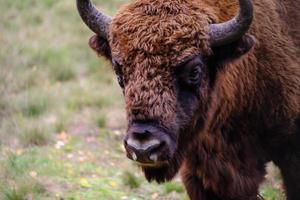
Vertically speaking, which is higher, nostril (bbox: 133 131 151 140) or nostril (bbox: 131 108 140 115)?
nostril (bbox: 131 108 140 115)

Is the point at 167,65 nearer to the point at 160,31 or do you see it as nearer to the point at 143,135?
the point at 160,31

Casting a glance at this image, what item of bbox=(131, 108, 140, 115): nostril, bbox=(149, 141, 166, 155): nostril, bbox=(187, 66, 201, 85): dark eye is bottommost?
bbox=(149, 141, 166, 155): nostril

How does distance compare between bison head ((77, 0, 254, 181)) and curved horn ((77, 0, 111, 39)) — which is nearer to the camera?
bison head ((77, 0, 254, 181))

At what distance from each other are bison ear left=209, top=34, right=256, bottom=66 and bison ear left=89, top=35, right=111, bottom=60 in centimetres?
88

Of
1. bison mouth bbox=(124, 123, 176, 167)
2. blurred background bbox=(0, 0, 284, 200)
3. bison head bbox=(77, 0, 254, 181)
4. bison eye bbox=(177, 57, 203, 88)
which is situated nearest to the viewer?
bison mouth bbox=(124, 123, 176, 167)

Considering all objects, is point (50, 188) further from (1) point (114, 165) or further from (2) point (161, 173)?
(2) point (161, 173)

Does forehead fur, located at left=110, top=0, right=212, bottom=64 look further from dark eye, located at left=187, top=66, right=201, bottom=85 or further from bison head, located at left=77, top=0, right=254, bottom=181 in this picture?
dark eye, located at left=187, top=66, right=201, bottom=85

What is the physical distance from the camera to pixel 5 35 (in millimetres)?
13875

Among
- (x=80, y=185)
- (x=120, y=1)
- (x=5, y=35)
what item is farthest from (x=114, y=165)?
(x=120, y=1)

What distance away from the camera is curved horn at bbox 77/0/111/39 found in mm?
5812

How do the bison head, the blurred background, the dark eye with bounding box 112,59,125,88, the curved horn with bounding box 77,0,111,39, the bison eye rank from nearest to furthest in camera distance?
the bison head
the bison eye
the dark eye with bounding box 112,59,125,88
the curved horn with bounding box 77,0,111,39
the blurred background

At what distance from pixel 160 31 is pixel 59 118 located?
219 inches


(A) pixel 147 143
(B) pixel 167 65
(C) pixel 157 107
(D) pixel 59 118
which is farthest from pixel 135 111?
(D) pixel 59 118

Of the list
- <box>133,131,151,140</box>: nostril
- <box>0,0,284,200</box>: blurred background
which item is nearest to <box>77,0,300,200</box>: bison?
<box>133,131,151,140</box>: nostril
